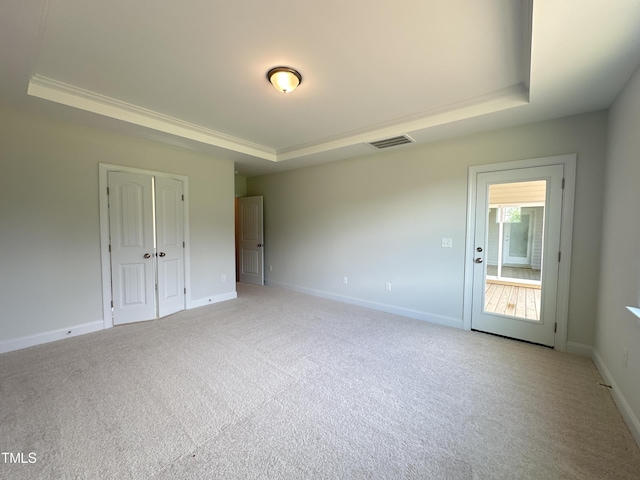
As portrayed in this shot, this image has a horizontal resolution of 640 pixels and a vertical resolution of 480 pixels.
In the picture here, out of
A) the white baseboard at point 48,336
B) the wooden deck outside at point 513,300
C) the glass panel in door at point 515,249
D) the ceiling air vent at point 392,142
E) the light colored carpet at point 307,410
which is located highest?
the ceiling air vent at point 392,142

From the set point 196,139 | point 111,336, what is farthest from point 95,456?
point 196,139

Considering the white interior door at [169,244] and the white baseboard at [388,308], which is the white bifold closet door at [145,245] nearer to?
the white interior door at [169,244]

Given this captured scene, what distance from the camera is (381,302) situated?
4.36 metres

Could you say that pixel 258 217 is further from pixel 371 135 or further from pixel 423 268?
pixel 423 268

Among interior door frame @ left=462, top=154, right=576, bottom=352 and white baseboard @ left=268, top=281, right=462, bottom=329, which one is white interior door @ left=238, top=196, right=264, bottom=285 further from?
interior door frame @ left=462, top=154, right=576, bottom=352

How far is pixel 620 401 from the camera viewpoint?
200 centimetres

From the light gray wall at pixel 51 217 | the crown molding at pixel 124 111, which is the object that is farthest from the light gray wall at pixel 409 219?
the light gray wall at pixel 51 217

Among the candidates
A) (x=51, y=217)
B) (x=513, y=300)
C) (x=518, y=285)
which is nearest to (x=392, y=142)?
(x=518, y=285)

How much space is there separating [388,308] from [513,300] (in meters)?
1.66

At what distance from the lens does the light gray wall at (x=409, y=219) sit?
2797 mm

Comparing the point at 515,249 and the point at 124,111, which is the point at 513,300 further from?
the point at 124,111

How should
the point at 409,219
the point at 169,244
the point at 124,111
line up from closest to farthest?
the point at 124,111 → the point at 409,219 → the point at 169,244

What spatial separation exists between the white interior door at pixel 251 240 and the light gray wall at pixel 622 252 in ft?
17.6

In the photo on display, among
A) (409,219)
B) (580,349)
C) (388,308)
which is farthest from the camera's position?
(388,308)
